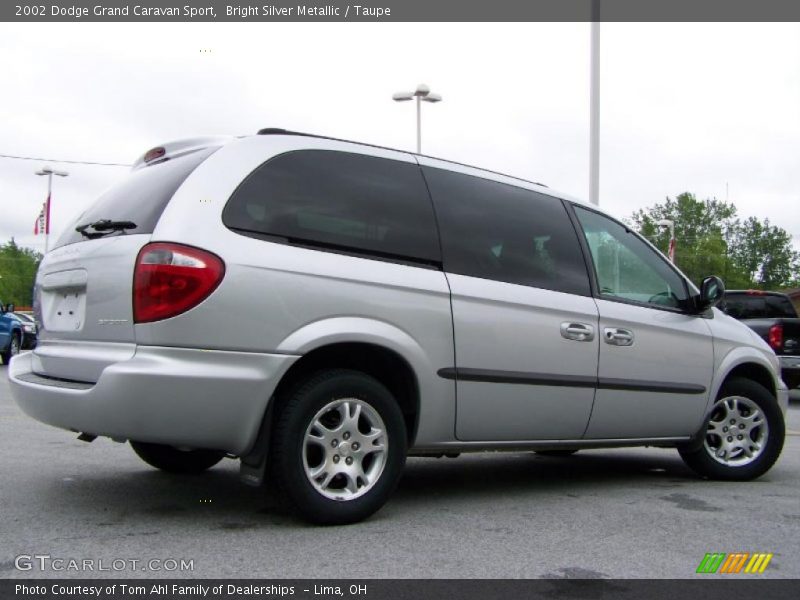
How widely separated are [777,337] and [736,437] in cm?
770

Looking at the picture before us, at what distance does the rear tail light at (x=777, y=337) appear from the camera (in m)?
12.8

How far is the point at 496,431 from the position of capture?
454cm

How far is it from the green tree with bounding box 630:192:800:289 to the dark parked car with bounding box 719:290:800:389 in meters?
29.7

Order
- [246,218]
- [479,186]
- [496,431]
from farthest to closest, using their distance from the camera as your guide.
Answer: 1. [479,186]
2. [496,431]
3. [246,218]

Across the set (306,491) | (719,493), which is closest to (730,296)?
(719,493)

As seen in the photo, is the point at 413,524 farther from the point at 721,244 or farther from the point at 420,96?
the point at 721,244

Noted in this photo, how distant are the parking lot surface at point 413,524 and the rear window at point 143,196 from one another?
4.33 ft

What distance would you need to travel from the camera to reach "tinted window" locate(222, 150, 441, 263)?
3.88m

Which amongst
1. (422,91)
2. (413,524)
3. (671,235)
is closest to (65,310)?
(413,524)

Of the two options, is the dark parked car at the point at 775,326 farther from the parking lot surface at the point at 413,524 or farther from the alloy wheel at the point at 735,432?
the parking lot surface at the point at 413,524

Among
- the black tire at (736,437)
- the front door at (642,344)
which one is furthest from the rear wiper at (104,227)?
the black tire at (736,437)

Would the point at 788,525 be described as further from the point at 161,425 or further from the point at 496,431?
the point at 161,425
